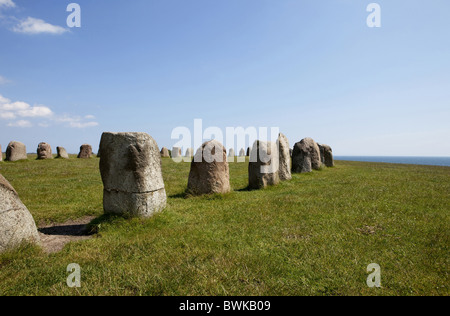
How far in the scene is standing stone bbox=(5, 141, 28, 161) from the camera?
23062 millimetres

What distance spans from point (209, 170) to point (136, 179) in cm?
366

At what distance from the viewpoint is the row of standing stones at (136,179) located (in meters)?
4.79

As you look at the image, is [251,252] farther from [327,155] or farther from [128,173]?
[327,155]

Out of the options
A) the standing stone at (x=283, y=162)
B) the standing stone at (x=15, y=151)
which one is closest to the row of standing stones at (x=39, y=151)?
the standing stone at (x=15, y=151)

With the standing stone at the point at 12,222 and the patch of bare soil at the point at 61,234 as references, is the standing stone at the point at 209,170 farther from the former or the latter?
the standing stone at the point at 12,222

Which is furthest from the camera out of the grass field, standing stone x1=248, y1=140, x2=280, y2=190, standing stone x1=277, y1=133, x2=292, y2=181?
standing stone x1=277, y1=133, x2=292, y2=181

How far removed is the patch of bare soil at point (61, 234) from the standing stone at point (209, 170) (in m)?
3.97

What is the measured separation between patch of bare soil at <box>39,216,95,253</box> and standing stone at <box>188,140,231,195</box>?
13.0 ft

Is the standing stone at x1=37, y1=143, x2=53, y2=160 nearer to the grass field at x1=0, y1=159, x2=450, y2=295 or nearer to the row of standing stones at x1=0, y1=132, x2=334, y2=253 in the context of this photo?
the grass field at x1=0, y1=159, x2=450, y2=295

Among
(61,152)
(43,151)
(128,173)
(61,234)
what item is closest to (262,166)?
(128,173)

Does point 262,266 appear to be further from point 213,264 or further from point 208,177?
point 208,177

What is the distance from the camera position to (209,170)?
32.1 feet

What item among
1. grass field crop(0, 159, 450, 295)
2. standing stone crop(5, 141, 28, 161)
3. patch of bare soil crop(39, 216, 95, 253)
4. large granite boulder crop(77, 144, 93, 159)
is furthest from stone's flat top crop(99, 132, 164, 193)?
large granite boulder crop(77, 144, 93, 159)
